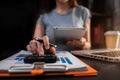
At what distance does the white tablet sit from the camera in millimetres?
1036

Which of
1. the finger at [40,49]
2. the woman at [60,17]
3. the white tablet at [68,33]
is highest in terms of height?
the woman at [60,17]

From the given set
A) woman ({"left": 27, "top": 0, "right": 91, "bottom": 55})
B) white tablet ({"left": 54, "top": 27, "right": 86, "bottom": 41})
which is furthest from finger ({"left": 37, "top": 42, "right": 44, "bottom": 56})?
woman ({"left": 27, "top": 0, "right": 91, "bottom": 55})

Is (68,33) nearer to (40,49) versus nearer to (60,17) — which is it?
(40,49)

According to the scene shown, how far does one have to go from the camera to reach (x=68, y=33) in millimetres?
1081

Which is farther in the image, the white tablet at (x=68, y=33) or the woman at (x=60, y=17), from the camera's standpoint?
the woman at (x=60, y=17)

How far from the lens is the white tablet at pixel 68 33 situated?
3.40 ft

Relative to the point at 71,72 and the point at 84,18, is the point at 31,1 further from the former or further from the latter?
the point at 71,72

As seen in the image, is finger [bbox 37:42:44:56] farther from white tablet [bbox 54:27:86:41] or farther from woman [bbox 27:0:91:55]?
woman [bbox 27:0:91:55]

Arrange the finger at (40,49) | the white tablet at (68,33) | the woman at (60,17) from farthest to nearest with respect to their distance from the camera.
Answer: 1. the woman at (60,17)
2. the white tablet at (68,33)
3. the finger at (40,49)

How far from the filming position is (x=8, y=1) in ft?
6.92

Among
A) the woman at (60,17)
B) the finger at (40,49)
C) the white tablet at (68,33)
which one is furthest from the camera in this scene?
the woman at (60,17)

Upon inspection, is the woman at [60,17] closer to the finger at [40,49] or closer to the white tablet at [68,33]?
the white tablet at [68,33]

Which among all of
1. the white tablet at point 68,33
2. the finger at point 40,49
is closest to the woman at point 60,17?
the white tablet at point 68,33

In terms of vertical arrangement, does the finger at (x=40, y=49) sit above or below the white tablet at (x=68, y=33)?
below
